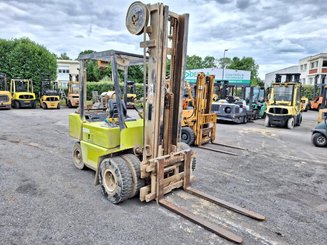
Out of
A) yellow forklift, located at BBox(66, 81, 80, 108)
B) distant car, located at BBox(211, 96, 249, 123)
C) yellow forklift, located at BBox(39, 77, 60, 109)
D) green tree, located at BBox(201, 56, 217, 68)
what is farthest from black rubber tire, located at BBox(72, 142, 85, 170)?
green tree, located at BBox(201, 56, 217, 68)

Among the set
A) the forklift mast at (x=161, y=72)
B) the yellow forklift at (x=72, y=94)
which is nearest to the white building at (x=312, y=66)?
the yellow forklift at (x=72, y=94)

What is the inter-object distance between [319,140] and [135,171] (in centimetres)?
804

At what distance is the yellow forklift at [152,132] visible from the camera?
3596 mm

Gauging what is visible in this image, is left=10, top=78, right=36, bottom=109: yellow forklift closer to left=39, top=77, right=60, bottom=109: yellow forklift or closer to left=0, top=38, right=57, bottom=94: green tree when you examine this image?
left=39, top=77, right=60, bottom=109: yellow forklift

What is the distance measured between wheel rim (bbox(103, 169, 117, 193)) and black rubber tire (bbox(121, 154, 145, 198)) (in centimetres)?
34

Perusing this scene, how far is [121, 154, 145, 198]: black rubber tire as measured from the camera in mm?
3738

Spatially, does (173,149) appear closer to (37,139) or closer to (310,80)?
(37,139)

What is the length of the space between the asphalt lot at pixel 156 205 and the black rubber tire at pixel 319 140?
2.45 metres

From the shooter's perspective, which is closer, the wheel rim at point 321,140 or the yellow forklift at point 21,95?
the wheel rim at point 321,140

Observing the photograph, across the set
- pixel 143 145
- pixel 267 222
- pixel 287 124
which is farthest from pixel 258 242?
pixel 287 124

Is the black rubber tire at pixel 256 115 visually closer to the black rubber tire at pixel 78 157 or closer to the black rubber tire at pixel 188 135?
the black rubber tire at pixel 188 135

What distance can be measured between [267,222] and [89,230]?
7.96 ft

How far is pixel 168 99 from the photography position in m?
3.93

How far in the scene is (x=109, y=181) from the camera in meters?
4.04
